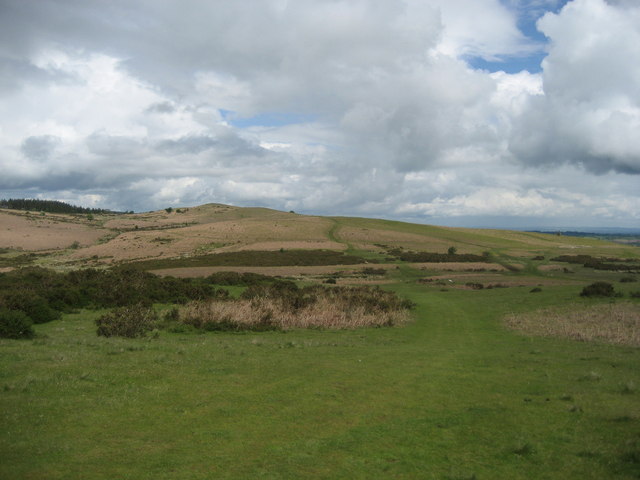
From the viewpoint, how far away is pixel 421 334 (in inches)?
1035

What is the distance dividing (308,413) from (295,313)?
62.5ft

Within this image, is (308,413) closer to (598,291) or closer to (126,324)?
(126,324)

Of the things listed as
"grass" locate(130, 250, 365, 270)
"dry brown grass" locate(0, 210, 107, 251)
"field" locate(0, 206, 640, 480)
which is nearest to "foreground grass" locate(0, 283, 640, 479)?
"field" locate(0, 206, 640, 480)

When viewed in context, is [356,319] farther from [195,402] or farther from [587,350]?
[195,402]

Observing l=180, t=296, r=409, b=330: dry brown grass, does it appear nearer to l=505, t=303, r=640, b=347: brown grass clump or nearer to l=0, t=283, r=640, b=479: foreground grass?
l=505, t=303, r=640, b=347: brown grass clump

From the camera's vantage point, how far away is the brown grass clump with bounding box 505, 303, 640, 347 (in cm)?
2297

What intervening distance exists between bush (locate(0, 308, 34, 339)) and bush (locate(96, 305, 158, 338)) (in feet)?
9.68

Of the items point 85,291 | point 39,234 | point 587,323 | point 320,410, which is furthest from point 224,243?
point 320,410

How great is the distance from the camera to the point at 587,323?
86.5 ft

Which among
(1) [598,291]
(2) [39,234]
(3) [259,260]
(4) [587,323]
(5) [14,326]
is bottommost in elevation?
(3) [259,260]

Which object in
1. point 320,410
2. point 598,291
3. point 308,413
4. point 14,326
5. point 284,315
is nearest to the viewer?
point 308,413

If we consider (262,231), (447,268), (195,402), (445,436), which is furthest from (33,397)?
(262,231)

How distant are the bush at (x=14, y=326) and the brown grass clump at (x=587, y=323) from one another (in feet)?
80.8

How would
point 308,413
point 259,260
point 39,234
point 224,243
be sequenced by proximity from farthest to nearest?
point 39,234
point 224,243
point 259,260
point 308,413
